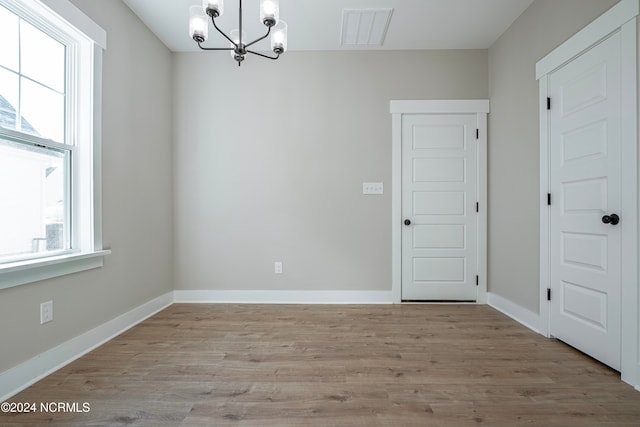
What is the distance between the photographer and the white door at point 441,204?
3.38m

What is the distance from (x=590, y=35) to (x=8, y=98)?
3592 millimetres

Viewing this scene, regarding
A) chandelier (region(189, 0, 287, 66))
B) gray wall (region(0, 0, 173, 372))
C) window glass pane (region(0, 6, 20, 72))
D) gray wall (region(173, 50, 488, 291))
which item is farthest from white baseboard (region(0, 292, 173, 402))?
chandelier (region(189, 0, 287, 66))

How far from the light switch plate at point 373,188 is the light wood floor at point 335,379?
4.49 feet

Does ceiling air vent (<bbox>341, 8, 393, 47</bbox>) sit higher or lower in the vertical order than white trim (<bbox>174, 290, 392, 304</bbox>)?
higher

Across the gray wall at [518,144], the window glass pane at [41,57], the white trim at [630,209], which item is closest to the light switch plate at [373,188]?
the gray wall at [518,144]

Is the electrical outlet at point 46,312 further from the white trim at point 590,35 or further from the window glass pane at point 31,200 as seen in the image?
the white trim at point 590,35

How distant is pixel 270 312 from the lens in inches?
121

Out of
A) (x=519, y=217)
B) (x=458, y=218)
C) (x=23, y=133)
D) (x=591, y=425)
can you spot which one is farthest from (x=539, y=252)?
(x=23, y=133)

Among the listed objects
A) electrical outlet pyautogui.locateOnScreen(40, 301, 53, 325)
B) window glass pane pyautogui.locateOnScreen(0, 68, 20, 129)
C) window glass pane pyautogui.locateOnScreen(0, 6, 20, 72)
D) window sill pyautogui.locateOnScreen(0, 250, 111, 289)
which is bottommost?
electrical outlet pyautogui.locateOnScreen(40, 301, 53, 325)

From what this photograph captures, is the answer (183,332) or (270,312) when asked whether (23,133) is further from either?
(270,312)

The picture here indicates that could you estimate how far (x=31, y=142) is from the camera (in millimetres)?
1893

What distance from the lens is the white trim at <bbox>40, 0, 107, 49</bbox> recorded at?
193 cm

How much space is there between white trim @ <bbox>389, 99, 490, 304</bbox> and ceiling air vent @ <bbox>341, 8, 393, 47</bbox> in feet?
2.17

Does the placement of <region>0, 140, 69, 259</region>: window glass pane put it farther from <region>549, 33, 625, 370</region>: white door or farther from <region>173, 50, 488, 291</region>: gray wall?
<region>549, 33, 625, 370</region>: white door
